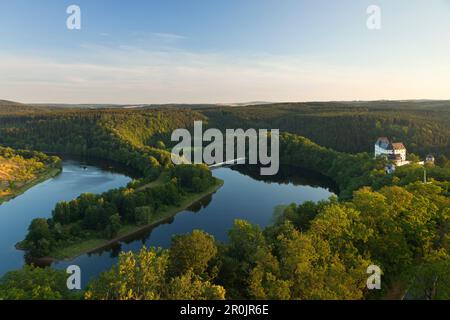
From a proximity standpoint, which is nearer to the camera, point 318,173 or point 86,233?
point 86,233

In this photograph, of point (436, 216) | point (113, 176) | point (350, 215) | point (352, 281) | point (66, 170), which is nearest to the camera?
point (352, 281)

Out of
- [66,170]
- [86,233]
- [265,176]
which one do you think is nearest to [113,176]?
[66,170]

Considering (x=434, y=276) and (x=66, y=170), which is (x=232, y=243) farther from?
(x=66, y=170)

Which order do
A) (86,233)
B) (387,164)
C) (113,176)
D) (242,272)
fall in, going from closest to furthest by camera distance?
(242,272) < (86,233) < (387,164) < (113,176)

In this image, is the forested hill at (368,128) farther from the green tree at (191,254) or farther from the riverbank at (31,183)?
the riverbank at (31,183)

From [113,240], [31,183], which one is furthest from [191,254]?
[31,183]

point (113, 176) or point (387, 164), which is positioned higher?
point (387, 164)

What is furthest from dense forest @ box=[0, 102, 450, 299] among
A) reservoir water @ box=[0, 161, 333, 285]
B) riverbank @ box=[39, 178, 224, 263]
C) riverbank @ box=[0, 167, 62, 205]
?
riverbank @ box=[0, 167, 62, 205]
